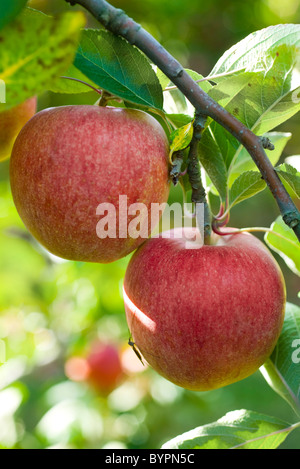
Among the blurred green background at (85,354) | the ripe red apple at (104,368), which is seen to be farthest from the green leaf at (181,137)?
the ripe red apple at (104,368)

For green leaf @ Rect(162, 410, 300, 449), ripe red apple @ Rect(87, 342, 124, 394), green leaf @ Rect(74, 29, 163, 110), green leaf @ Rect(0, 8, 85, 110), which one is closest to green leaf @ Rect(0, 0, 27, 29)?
green leaf @ Rect(0, 8, 85, 110)

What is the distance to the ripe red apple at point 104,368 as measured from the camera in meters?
1.59

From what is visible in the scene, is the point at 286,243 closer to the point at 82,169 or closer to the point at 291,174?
the point at 291,174

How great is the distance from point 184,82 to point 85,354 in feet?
4.21

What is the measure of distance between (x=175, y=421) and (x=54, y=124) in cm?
131

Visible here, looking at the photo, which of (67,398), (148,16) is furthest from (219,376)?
(148,16)

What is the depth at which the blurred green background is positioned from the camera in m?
1.28

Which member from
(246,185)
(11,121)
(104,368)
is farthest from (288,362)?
(104,368)

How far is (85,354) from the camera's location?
5.28 feet

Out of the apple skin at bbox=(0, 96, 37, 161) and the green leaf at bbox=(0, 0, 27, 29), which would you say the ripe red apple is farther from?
the green leaf at bbox=(0, 0, 27, 29)

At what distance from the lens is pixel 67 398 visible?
60.9 inches

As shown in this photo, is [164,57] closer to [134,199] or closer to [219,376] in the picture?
[134,199]

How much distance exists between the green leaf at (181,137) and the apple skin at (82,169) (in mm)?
15

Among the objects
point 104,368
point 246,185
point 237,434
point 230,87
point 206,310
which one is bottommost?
point 104,368
